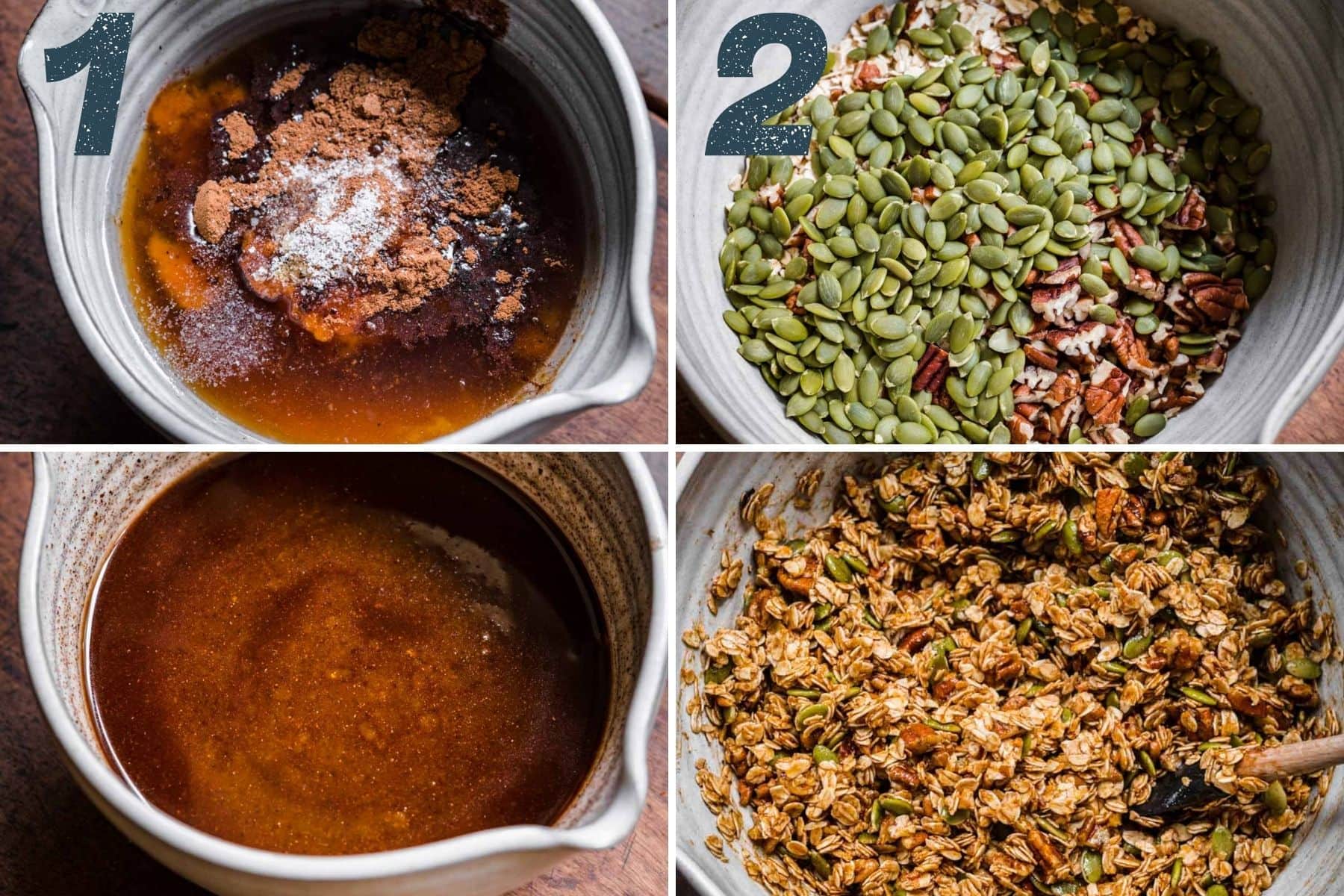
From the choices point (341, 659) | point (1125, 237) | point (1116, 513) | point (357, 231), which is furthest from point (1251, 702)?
point (357, 231)

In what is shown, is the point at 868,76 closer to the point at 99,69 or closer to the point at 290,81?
the point at 290,81

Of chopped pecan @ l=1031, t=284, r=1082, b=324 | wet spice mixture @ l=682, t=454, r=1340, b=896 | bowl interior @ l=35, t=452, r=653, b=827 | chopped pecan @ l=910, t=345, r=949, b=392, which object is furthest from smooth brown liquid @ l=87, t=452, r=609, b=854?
chopped pecan @ l=1031, t=284, r=1082, b=324

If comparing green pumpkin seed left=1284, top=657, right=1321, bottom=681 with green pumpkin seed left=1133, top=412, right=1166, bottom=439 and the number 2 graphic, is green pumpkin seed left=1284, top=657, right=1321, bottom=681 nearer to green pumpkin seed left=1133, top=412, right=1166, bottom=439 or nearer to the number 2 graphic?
green pumpkin seed left=1133, top=412, right=1166, bottom=439

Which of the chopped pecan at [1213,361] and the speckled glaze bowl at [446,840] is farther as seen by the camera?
the chopped pecan at [1213,361]

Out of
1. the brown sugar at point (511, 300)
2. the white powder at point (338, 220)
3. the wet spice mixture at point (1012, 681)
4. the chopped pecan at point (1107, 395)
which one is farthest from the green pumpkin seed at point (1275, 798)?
the white powder at point (338, 220)

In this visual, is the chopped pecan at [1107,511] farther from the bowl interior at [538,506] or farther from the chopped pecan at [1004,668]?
the bowl interior at [538,506]

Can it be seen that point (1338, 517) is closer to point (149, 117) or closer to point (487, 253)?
point (487, 253)

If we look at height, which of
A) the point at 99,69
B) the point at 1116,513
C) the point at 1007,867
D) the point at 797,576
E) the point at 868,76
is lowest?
the point at 1007,867
